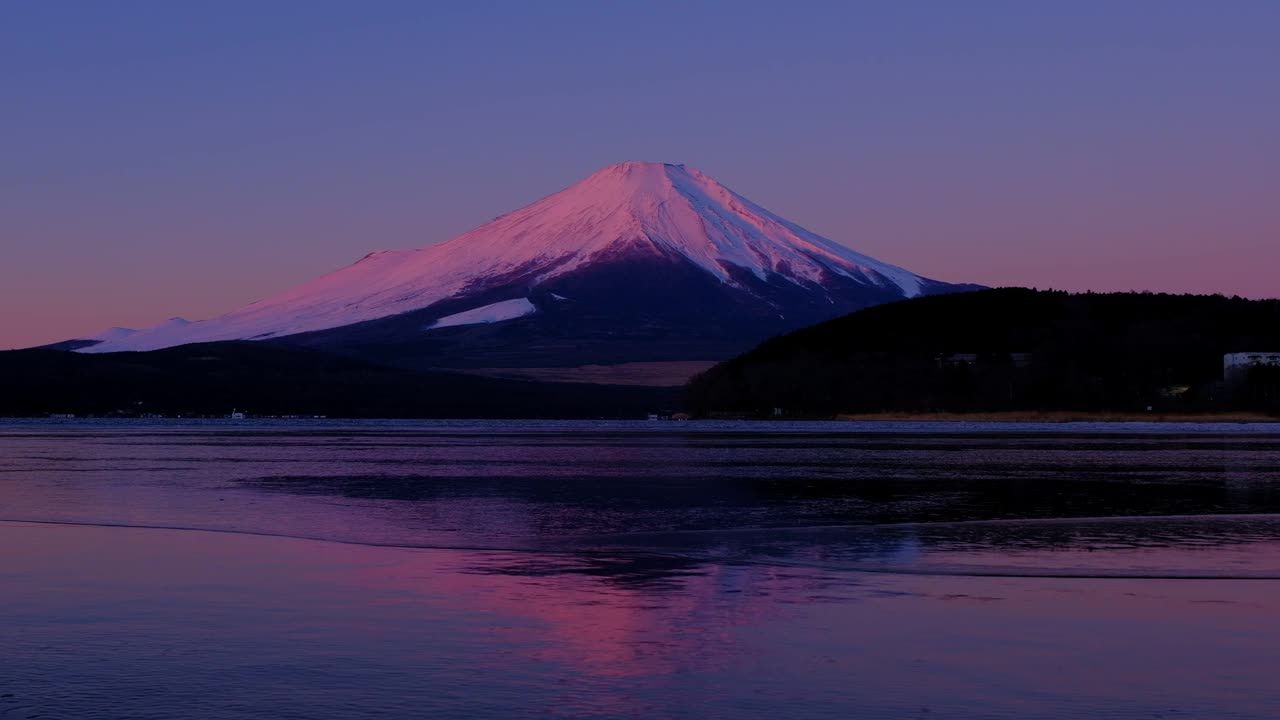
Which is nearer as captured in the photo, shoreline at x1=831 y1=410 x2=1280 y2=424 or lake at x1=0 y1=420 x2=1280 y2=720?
lake at x1=0 y1=420 x2=1280 y2=720

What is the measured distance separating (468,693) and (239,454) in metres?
61.3

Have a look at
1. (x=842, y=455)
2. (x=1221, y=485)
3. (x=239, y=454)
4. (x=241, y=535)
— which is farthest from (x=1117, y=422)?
(x=241, y=535)

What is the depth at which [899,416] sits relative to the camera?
614 feet

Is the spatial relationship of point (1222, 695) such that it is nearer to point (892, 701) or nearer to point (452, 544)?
point (892, 701)

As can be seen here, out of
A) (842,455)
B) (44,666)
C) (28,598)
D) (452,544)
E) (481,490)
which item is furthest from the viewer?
(842,455)

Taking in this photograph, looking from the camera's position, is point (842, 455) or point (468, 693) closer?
point (468, 693)

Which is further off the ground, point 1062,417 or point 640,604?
point 1062,417

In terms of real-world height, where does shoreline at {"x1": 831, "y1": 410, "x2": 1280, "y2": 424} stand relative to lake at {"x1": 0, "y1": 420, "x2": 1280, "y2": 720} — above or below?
above

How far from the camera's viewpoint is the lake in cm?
1307

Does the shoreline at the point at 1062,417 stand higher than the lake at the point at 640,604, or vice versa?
the shoreline at the point at 1062,417

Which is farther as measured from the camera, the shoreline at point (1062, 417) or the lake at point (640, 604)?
the shoreline at point (1062, 417)

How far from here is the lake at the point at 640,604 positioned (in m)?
13.1

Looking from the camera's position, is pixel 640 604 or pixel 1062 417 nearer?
pixel 640 604

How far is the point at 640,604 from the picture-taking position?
714 inches
